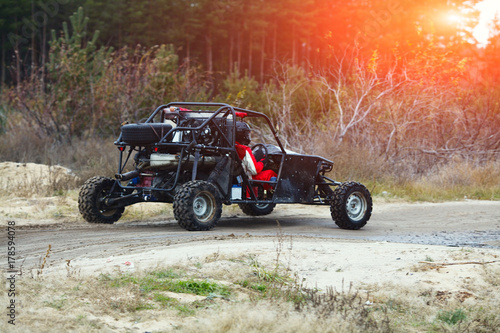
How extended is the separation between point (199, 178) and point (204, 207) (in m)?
0.79

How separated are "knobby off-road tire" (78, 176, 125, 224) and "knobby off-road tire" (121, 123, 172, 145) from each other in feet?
3.16

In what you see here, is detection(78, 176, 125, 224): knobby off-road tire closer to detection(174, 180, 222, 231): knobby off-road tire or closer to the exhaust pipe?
the exhaust pipe

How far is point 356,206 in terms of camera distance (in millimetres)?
11852

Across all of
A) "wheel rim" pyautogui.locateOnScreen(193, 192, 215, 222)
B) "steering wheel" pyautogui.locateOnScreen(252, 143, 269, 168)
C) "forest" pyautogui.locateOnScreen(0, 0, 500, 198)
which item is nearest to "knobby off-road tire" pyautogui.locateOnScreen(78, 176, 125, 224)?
"wheel rim" pyautogui.locateOnScreen(193, 192, 215, 222)

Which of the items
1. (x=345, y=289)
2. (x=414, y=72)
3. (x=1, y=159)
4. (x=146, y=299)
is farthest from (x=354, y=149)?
(x=146, y=299)

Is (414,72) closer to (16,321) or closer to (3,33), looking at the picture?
(16,321)

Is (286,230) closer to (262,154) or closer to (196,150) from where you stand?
(262,154)

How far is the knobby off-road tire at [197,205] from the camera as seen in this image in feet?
31.6

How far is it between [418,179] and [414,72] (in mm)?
4990

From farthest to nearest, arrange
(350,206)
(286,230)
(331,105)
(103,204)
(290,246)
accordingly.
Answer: (331,105) → (350,206) → (286,230) → (103,204) → (290,246)

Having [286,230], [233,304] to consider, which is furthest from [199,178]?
[233,304]

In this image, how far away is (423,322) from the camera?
587 cm

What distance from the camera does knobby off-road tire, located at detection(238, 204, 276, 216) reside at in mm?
12961

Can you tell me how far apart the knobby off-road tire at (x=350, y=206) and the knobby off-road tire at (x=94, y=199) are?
3.81 m
